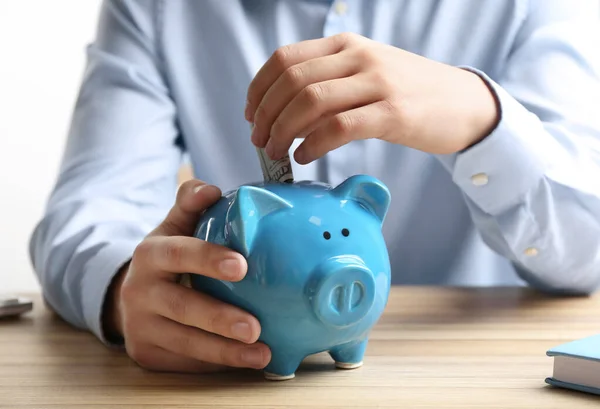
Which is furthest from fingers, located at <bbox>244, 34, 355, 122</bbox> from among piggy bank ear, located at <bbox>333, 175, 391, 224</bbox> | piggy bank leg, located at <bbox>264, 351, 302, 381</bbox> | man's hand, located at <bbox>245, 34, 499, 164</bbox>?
piggy bank leg, located at <bbox>264, 351, 302, 381</bbox>

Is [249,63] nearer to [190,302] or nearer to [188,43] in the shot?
[188,43]

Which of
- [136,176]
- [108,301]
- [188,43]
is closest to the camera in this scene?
[108,301]

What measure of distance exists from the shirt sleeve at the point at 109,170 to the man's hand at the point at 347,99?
9.9 inches

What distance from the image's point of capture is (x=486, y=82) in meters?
0.75

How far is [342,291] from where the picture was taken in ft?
1.79

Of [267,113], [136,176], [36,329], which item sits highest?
[267,113]

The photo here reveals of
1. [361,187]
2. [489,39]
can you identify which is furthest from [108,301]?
[489,39]

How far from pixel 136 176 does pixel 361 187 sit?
0.49 metres

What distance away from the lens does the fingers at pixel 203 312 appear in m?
0.56

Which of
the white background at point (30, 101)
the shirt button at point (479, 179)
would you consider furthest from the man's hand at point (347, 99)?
the white background at point (30, 101)

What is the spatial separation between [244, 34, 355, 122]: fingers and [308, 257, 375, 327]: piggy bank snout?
0.54 feet

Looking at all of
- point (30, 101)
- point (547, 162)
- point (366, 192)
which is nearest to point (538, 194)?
point (547, 162)

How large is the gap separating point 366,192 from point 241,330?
0.48 feet

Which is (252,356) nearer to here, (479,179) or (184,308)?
(184,308)
